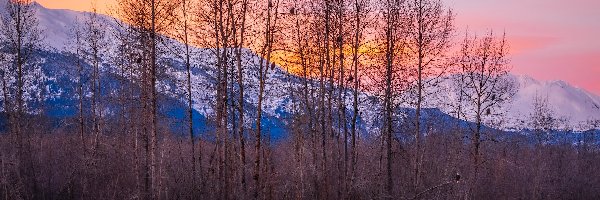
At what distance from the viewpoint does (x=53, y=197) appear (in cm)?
2389

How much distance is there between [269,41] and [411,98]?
29.3 ft

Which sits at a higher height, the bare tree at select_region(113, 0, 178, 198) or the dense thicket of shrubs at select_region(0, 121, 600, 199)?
the bare tree at select_region(113, 0, 178, 198)

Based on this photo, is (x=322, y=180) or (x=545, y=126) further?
(x=545, y=126)

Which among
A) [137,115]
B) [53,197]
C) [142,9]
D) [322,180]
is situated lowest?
[53,197]

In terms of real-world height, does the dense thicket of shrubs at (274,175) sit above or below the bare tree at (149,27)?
below

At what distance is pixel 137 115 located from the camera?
2689 cm

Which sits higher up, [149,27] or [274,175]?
[149,27]

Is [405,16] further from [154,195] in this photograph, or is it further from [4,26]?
[4,26]

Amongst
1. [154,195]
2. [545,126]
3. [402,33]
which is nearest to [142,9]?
[154,195]

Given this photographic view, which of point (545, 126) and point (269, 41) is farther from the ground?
point (269, 41)

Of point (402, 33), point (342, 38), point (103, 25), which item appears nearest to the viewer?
point (342, 38)

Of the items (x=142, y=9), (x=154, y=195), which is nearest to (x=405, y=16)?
(x=142, y=9)

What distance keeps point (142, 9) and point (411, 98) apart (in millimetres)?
13040

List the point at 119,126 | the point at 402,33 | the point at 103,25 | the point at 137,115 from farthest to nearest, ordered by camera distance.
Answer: the point at 119,126, the point at 103,25, the point at 137,115, the point at 402,33
